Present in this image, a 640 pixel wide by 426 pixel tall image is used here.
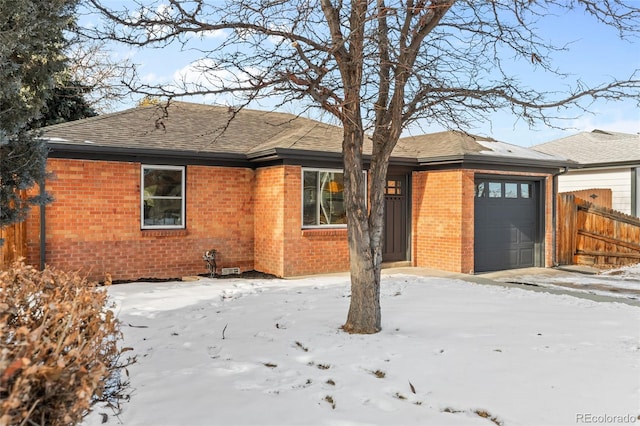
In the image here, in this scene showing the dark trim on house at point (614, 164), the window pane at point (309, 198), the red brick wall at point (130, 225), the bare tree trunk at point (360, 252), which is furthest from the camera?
the dark trim on house at point (614, 164)

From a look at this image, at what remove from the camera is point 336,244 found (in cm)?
1123

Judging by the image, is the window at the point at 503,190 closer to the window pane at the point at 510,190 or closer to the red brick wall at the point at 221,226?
the window pane at the point at 510,190

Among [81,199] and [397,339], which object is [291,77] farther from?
[81,199]

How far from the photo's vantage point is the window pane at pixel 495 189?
39.8 ft

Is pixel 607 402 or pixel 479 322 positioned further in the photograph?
pixel 479 322

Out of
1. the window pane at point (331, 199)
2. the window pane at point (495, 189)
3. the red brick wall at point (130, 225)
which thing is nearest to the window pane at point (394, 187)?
the window pane at point (331, 199)

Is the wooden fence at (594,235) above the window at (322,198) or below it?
below

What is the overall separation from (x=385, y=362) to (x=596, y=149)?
56.6 feet

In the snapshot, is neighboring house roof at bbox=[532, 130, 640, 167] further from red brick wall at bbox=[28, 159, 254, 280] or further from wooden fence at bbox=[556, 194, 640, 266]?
red brick wall at bbox=[28, 159, 254, 280]

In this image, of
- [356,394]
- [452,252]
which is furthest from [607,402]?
[452,252]

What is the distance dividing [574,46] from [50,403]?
752 cm

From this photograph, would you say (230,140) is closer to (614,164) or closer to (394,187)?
(394,187)

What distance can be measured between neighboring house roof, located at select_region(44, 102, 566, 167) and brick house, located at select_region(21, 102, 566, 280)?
5 centimetres

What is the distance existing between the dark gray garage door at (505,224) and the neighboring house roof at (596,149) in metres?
4.80
